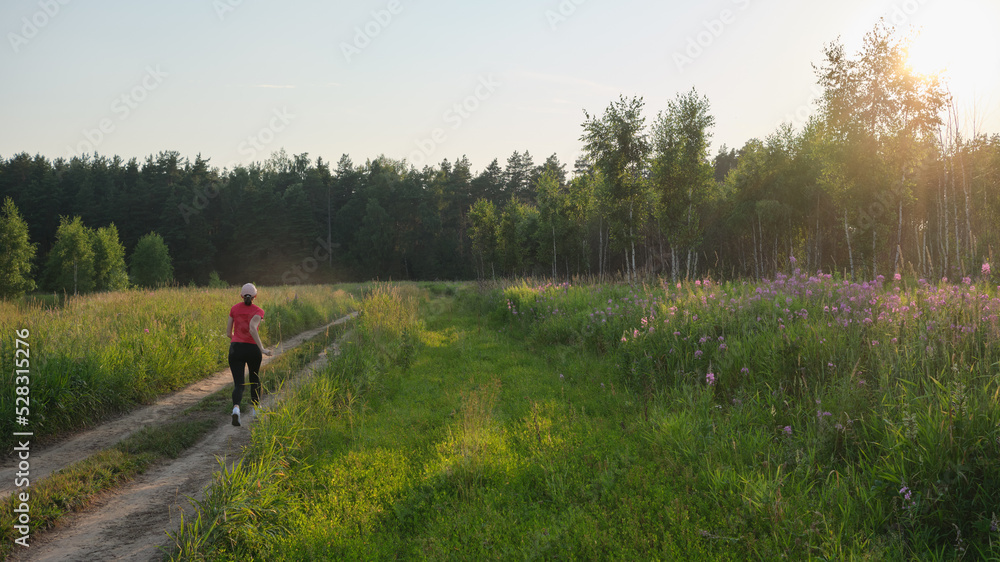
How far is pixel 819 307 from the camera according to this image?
6844 millimetres

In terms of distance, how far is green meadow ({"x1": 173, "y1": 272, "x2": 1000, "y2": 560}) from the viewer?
318cm

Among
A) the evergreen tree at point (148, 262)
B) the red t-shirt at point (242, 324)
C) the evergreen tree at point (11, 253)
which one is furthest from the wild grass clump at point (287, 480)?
the evergreen tree at point (148, 262)

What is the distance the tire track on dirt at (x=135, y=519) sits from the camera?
3.50 meters

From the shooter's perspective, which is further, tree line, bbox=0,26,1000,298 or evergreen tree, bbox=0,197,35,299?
evergreen tree, bbox=0,197,35,299

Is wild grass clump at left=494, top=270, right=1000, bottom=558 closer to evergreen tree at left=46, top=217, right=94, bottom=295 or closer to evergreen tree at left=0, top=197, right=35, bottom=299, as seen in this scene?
evergreen tree at left=0, top=197, right=35, bottom=299

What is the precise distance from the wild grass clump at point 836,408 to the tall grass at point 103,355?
26.4ft

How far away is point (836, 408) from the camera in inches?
171

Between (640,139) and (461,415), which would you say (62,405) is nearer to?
(461,415)

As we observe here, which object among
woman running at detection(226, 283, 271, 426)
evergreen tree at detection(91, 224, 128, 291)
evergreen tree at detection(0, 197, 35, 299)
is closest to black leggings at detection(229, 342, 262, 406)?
woman running at detection(226, 283, 271, 426)

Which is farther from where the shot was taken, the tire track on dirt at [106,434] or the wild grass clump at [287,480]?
the tire track on dirt at [106,434]

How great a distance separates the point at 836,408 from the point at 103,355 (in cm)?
1058

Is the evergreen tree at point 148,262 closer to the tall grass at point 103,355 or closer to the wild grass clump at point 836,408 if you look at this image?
the tall grass at point 103,355

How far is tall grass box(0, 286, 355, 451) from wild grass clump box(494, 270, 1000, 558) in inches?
317

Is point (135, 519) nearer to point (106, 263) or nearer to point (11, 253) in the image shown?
point (11, 253)
